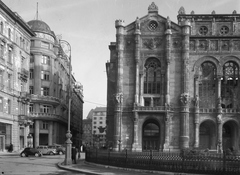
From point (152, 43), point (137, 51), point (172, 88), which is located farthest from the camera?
point (152, 43)

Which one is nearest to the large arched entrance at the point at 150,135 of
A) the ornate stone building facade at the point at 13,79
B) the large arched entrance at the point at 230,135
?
the large arched entrance at the point at 230,135

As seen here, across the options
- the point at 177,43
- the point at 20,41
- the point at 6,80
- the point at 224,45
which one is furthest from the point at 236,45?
the point at 6,80

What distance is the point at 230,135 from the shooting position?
65.4 m

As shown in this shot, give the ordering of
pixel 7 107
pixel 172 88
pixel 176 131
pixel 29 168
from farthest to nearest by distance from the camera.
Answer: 1. pixel 172 88
2. pixel 176 131
3. pixel 7 107
4. pixel 29 168

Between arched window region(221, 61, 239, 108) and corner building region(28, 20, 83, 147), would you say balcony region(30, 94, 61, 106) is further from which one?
arched window region(221, 61, 239, 108)

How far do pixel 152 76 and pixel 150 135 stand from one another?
32.4ft

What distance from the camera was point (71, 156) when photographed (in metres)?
35.7

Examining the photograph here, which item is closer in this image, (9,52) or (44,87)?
(9,52)

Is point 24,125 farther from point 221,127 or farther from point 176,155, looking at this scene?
point 176,155

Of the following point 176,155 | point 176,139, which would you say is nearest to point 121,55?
point 176,139

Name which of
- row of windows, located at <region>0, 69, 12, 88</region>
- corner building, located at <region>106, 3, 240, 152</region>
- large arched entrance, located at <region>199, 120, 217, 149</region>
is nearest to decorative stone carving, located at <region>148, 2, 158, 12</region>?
corner building, located at <region>106, 3, 240, 152</region>

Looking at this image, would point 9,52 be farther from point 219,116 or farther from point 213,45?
point 219,116

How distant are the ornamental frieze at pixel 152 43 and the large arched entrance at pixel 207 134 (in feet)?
48.9

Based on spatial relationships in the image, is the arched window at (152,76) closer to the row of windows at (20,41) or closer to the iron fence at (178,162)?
the row of windows at (20,41)
